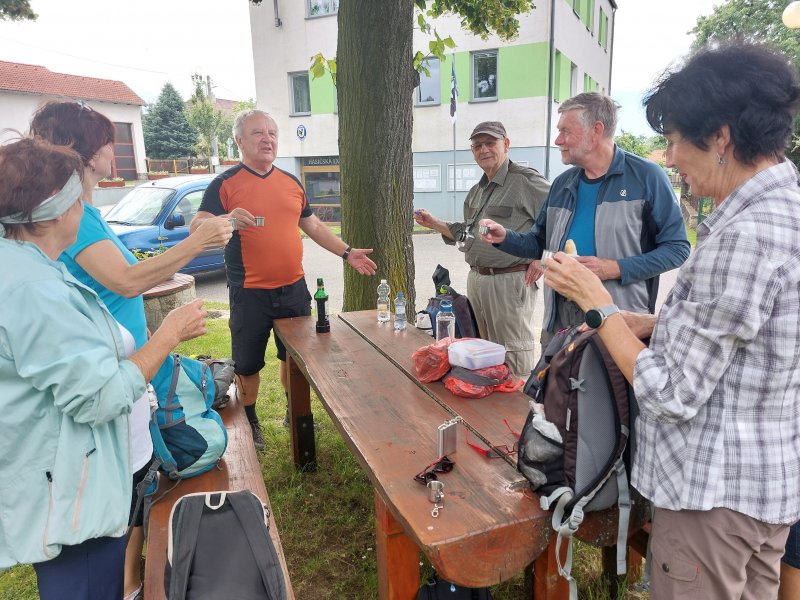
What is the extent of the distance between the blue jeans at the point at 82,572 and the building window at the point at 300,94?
Result: 61.3 ft

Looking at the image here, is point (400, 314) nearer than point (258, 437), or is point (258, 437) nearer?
point (400, 314)

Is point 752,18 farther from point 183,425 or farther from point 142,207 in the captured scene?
point 183,425

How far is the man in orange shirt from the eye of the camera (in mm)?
3521

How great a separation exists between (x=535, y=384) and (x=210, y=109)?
4105 centimetres

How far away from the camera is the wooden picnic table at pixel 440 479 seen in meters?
1.44

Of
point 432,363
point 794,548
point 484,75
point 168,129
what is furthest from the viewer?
point 168,129

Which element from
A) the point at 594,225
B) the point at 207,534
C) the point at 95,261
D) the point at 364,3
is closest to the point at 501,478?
the point at 207,534

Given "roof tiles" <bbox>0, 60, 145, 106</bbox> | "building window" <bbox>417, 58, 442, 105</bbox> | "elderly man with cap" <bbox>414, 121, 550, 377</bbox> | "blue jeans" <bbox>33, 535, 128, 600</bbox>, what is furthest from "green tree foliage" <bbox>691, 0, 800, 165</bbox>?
"roof tiles" <bbox>0, 60, 145, 106</bbox>

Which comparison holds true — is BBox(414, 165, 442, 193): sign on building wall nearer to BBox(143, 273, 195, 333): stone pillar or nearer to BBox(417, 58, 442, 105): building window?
BBox(417, 58, 442, 105): building window

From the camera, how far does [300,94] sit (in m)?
18.9

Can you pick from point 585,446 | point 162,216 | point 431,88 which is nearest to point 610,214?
point 585,446

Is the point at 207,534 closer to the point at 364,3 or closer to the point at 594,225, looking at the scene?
the point at 594,225

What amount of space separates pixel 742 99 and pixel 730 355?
0.60m

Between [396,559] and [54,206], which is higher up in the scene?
[54,206]
